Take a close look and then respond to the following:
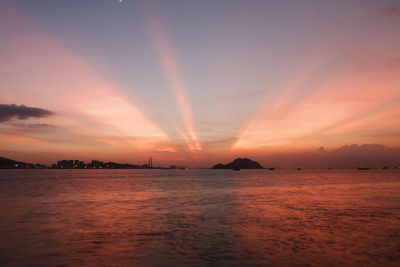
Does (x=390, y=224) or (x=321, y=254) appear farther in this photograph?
(x=390, y=224)

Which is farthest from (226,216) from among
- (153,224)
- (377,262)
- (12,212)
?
(12,212)

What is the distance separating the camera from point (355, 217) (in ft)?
92.7

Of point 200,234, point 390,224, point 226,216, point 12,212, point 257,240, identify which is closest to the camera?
point 257,240

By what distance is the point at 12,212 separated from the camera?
3241 cm

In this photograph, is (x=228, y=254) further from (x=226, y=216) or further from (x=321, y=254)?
(x=226, y=216)

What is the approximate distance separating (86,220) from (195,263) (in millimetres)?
16170

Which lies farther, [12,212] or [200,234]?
[12,212]

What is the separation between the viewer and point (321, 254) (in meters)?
15.9

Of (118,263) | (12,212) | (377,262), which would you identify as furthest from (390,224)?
(12,212)

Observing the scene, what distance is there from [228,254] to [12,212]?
27462mm

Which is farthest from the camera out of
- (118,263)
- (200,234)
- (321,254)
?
(200,234)

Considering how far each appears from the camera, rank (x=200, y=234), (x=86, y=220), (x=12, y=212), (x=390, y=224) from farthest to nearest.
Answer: (x=12, y=212) < (x=86, y=220) < (x=390, y=224) < (x=200, y=234)

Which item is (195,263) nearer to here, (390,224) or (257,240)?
(257,240)

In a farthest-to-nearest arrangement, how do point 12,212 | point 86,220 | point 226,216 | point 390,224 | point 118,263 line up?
1. point 12,212
2. point 226,216
3. point 86,220
4. point 390,224
5. point 118,263
